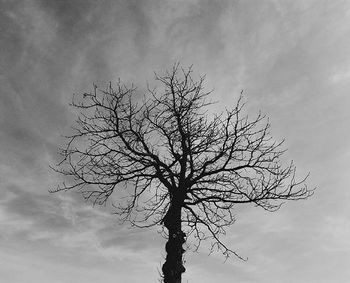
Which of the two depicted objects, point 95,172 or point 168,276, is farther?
point 95,172

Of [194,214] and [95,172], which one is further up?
[95,172]

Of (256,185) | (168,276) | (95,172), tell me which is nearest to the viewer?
(168,276)

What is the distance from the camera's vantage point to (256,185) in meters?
12.4

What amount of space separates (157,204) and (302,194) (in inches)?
171

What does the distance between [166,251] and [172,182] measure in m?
1.98

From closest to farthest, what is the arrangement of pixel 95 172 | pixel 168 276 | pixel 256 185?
pixel 168 276
pixel 256 185
pixel 95 172

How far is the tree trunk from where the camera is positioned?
11.4 m

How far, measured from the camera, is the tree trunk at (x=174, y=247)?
37.4ft

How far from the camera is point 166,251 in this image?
466 inches

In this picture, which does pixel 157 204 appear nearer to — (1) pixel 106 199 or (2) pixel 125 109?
(1) pixel 106 199

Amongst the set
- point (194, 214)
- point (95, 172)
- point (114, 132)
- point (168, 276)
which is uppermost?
point (114, 132)

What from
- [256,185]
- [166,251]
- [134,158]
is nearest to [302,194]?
[256,185]

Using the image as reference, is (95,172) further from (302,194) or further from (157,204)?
(302,194)

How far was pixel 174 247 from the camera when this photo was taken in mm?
11719
